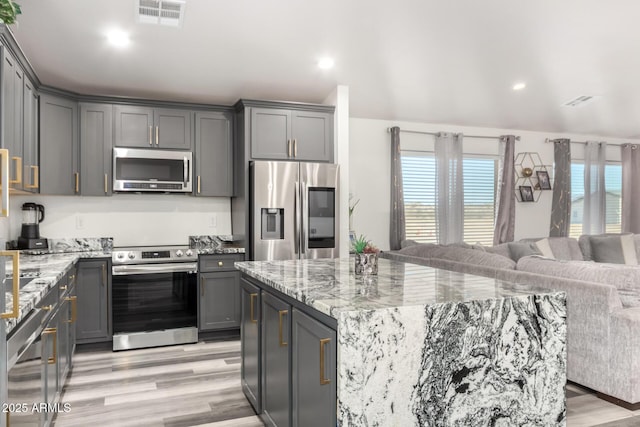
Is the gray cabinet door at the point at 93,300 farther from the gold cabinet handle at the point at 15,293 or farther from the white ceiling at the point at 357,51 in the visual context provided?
the gold cabinet handle at the point at 15,293

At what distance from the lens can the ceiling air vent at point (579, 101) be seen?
527 centimetres

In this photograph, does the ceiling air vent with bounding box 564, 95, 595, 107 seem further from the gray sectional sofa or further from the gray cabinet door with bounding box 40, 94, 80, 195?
the gray cabinet door with bounding box 40, 94, 80, 195

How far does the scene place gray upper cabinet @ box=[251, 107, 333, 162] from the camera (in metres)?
4.57

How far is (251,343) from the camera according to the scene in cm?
285

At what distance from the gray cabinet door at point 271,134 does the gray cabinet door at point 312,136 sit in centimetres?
7

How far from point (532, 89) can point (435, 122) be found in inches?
61.7

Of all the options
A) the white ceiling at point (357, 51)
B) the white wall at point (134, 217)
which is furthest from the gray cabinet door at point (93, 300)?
the white ceiling at point (357, 51)

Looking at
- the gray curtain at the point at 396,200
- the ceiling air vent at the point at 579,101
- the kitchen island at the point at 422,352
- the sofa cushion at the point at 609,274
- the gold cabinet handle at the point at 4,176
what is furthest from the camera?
the gray curtain at the point at 396,200

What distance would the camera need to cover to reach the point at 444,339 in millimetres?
1738

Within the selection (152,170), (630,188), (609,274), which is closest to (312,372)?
(609,274)

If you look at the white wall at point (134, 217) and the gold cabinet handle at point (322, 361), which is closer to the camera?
the gold cabinet handle at point (322, 361)

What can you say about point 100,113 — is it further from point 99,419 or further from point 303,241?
point 99,419

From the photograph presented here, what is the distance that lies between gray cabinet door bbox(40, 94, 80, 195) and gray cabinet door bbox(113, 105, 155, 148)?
368 mm

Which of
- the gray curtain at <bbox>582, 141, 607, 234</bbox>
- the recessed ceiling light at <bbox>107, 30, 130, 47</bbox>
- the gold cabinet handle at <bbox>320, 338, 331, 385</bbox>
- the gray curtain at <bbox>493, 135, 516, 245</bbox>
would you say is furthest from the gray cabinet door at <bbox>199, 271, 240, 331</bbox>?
the gray curtain at <bbox>582, 141, 607, 234</bbox>
